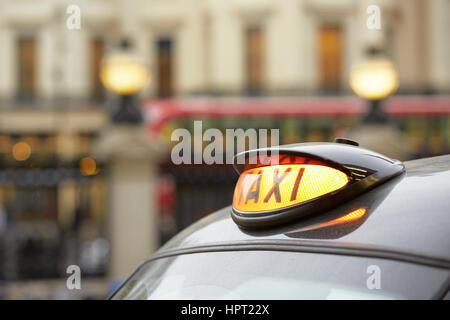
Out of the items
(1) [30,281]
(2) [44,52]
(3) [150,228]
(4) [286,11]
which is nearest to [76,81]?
(2) [44,52]

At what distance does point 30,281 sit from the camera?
39.1 feet

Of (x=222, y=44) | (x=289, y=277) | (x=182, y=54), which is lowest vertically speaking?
(x=289, y=277)

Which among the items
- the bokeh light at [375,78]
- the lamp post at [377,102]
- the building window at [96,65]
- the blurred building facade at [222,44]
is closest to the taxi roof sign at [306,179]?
the lamp post at [377,102]

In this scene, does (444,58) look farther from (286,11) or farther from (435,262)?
(435,262)

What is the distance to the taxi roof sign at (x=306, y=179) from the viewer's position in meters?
1.65

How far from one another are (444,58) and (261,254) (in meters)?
26.2

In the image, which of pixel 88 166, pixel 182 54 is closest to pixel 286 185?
pixel 88 166

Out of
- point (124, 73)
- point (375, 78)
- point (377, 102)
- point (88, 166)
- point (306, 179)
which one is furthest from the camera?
point (88, 166)

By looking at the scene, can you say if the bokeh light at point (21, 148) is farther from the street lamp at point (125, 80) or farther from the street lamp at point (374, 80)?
the street lamp at point (374, 80)

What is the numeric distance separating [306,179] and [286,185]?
0.05 meters

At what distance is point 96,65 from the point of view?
2995 centimetres

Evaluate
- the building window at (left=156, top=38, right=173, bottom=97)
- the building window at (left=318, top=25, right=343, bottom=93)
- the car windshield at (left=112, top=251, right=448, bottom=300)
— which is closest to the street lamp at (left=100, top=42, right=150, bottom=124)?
the car windshield at (left=112, top=251, right=448, bottom=300)

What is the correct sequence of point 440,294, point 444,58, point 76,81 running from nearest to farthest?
point 440,294, point 444,58, point 76,81

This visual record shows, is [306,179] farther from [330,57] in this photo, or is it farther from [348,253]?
[330,57]
